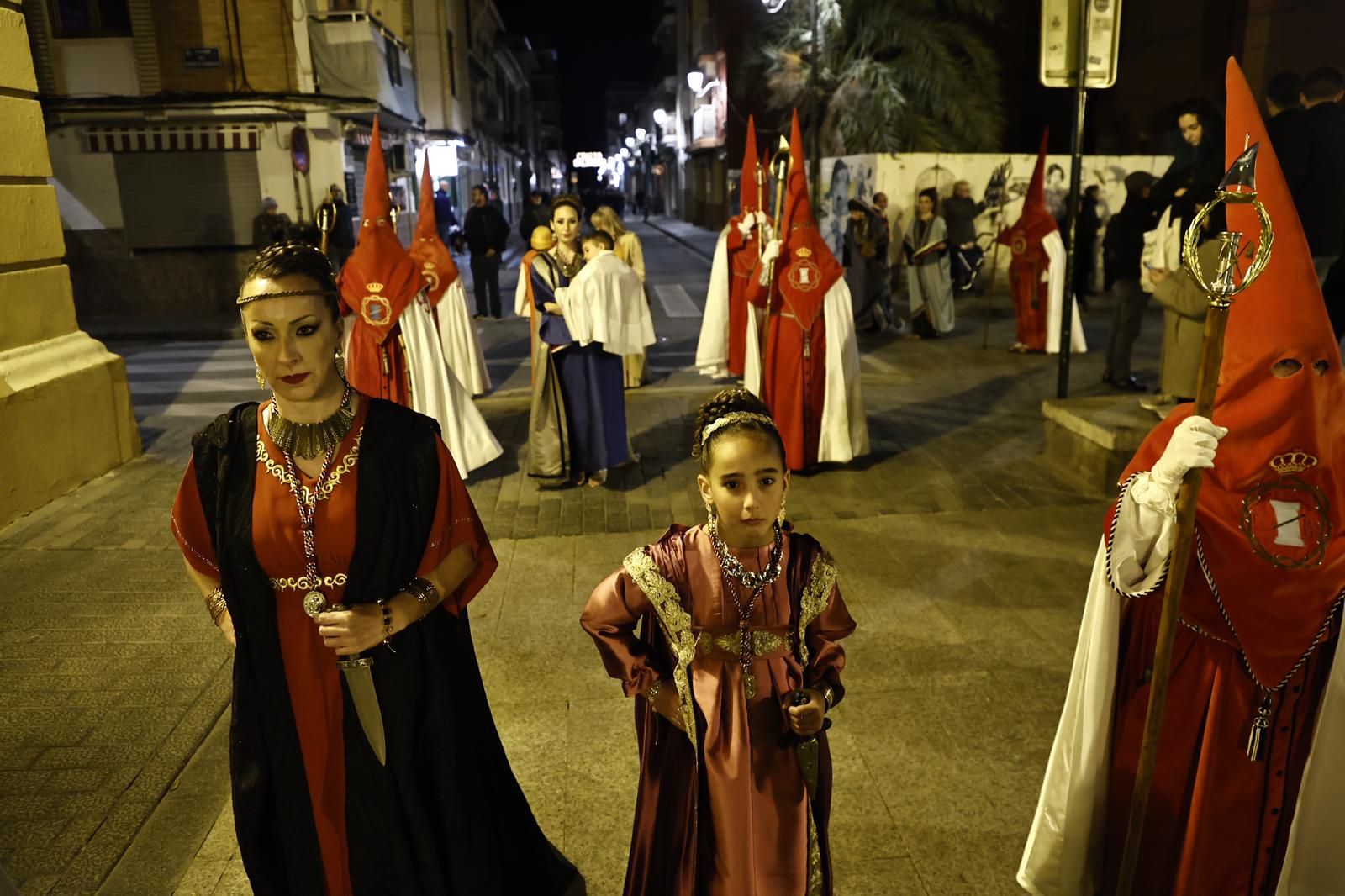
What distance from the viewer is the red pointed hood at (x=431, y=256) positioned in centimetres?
836

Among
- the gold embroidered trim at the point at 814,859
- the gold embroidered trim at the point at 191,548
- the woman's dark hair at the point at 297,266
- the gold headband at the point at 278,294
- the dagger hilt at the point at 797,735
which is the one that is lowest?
the gold embroidered trim at the point at 814,859

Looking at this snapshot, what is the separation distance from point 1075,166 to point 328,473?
6574mm

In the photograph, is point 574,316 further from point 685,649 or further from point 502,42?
point 502,42

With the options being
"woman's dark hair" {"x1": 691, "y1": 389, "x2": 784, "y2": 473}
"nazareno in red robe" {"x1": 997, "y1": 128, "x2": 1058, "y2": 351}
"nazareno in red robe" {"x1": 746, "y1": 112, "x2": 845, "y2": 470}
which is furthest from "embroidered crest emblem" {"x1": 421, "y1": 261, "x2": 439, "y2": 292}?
"nazareno in red robe" {"x1": 997, "y1": 128, "x2": 1058, "y2": 351}

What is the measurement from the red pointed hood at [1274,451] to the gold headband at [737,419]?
903 mm

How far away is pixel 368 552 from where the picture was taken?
84.6 inches

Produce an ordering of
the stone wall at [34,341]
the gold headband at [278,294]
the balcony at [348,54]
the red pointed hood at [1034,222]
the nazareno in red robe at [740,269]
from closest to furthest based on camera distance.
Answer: the gold headband at [278,294], the stone wall at [34,341], the nazareno in red robe at [740,269], the red pointed hood at [1034,222], the balcony at [348,54]

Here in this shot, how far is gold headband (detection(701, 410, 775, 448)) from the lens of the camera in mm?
2145

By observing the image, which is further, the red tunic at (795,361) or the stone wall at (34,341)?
the red tunic at (795,361)

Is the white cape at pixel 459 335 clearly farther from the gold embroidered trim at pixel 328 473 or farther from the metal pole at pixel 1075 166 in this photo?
the gold embroidered trim at pixel 328 473

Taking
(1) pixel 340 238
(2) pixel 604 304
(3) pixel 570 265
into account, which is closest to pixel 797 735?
(2) pixel 604 304

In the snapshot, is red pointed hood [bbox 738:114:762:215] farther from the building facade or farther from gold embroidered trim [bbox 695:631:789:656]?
the building facade

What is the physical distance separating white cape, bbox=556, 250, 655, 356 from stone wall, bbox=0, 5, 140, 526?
3.35 m

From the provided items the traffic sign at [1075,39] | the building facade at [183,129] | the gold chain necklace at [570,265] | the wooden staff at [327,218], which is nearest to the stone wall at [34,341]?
the wooden staff at [327,218]
